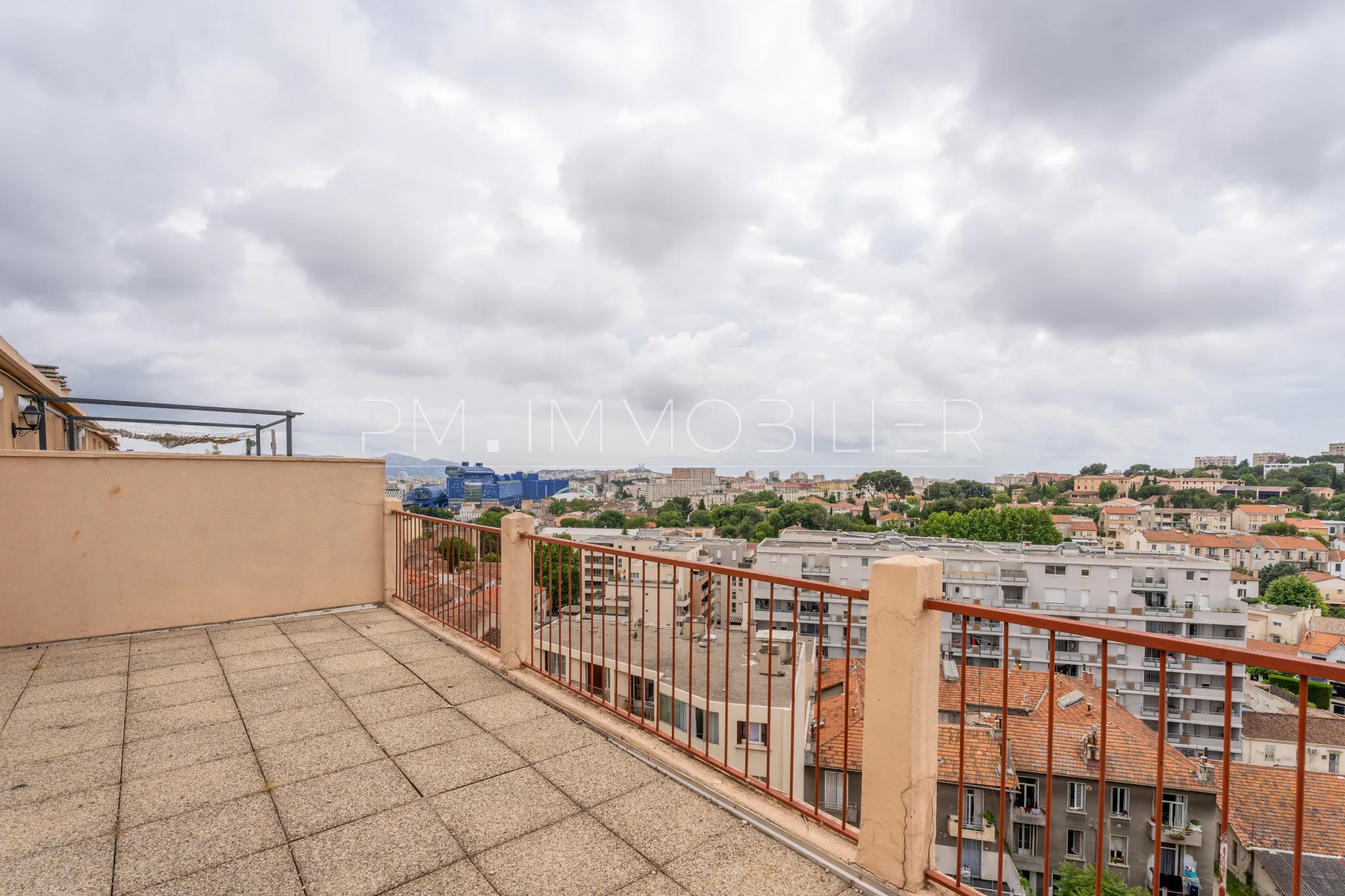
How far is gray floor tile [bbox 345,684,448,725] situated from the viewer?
3.66 metres

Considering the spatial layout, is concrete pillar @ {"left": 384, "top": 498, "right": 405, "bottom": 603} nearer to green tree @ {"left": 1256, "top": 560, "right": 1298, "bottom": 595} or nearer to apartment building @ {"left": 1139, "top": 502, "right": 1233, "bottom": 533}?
green tree @ {"left": 1256, "top": 560, "right": 1298, "bottom": 595}

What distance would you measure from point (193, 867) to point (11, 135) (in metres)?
13.4

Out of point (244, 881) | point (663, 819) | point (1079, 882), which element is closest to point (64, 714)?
point (244, 881)

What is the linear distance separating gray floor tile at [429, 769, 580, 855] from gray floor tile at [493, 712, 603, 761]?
25cm

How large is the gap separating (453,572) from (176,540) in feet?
8.62

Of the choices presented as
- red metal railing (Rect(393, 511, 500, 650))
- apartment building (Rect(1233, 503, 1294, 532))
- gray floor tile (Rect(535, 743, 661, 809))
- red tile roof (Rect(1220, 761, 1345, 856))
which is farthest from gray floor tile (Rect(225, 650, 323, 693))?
apartment building (Rect(1233, 503, 1294, 532))

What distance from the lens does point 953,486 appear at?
125938mm

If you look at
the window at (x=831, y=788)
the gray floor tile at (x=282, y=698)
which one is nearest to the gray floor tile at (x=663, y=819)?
the gray floor tile at (x=282, y=698)

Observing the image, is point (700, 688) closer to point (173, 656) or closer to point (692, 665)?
point (692, 665)

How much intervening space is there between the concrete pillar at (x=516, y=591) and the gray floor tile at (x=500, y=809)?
4.93 feet

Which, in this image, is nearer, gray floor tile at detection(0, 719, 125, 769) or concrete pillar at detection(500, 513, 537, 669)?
gray floor tile at detection(0, 719, 125, 769)

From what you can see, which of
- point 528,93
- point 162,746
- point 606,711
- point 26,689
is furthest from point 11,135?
point 606,711

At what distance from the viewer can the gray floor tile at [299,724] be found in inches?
131

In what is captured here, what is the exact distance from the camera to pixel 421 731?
136 inches
